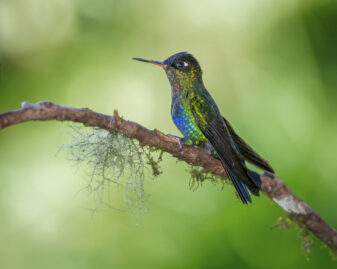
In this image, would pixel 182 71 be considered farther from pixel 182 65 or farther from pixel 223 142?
pixel 223 142

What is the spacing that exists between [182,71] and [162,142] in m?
1.33

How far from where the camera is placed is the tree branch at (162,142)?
2154mm

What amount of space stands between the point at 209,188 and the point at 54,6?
9.03 ft

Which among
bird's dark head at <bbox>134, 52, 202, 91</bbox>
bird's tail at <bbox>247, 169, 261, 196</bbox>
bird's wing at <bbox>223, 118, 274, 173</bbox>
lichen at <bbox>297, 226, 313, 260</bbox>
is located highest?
bird's dark head at <bbox>134, 52, 202, 91</bbox>

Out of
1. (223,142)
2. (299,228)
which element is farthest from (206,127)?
(299,228)

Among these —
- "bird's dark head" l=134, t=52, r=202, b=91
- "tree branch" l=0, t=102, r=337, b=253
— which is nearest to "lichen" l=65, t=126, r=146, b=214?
"tree branch" l=0, t=102, r=337, b=253

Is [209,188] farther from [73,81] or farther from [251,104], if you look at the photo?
[73,81]

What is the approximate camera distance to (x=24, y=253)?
175 inches

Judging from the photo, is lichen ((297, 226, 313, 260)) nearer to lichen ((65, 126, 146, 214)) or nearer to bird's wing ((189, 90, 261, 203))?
bird's wing ((189, 90, 261, 203))

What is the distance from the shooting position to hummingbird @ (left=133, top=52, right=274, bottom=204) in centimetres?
306

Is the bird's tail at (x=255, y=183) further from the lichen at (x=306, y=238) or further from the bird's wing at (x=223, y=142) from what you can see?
the lichen at (x=306, y=238)

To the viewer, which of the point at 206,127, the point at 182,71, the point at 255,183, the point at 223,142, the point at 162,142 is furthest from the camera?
the point at 182,71

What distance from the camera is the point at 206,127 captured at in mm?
3416

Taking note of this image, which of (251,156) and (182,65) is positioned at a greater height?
(182,65)
